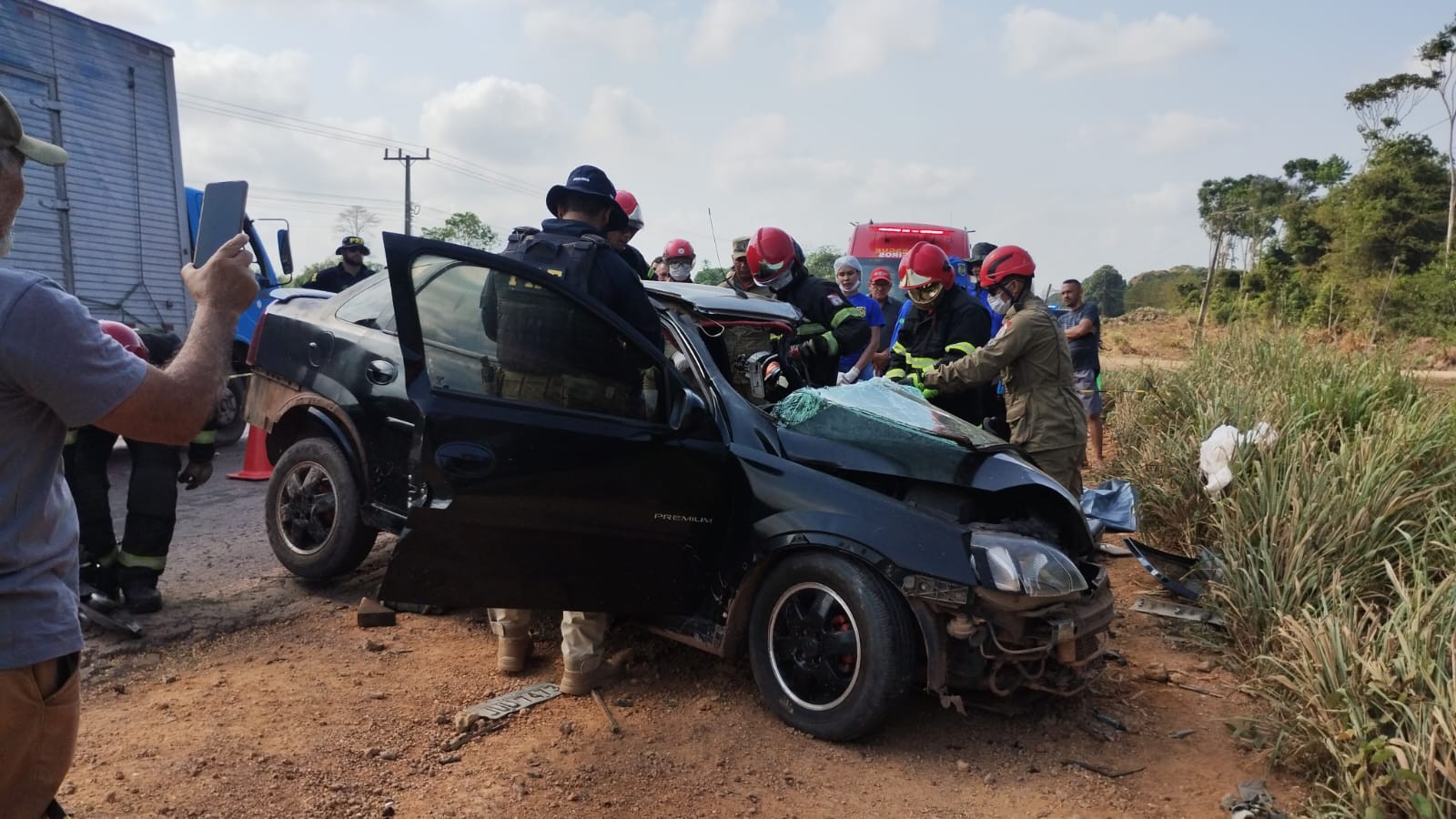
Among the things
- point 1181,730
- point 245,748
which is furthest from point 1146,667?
point 245,748

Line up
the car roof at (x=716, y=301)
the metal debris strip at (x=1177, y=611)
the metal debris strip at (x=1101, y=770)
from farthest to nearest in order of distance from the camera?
the metal debris strip at (x=1177, y=611)
the car roof at (x=716, y=301)
the metal debris strip at (x=1101, y=770)

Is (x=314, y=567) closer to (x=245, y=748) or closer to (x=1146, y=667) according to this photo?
(x=245, y=748)

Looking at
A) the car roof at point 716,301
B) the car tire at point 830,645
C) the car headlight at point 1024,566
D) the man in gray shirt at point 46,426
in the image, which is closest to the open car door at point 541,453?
the car tire at point 830,645

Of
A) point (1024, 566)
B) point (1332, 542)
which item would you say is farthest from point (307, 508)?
point (1332, 542)

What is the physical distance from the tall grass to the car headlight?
913mm

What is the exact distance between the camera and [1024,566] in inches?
122

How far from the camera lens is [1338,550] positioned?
Answer: 4.18 meters

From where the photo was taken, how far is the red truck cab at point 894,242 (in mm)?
12664

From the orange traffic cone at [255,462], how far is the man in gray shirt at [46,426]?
5.96m

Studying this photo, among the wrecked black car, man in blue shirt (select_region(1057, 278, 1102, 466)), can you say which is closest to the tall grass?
the wrecked black car

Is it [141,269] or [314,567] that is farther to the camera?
[141,269]

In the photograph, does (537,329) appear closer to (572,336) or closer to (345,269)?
(572,336)

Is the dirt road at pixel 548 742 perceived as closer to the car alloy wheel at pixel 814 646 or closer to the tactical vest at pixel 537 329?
the car alloy wheel at pixel 814 646

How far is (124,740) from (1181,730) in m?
3.84
